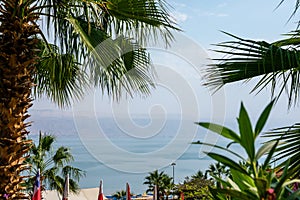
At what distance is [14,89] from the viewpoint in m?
3.61

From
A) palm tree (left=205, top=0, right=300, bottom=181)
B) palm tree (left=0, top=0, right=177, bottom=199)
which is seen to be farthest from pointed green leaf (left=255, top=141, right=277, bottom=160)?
palm tree (left=0, top=0, right=177, bottom=199)

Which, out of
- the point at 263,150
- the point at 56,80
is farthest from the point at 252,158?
the point at 56,80

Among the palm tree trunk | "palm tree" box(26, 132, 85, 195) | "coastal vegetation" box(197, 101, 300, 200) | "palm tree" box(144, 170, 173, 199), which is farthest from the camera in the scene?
"palm tree" box(144, 170, 173, 199)

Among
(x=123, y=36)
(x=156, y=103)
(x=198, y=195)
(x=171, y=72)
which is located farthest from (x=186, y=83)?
(x=198, y=195)

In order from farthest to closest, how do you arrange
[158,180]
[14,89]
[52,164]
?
[158,180]
[52,164]
[14,89]

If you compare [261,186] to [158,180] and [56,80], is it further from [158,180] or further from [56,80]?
[158,180]

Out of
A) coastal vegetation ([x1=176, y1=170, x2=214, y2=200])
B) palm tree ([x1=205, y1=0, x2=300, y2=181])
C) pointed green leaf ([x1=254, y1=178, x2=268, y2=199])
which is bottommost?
coastal vegetation ([x1=176, y1=170, x2=214, y2=200])

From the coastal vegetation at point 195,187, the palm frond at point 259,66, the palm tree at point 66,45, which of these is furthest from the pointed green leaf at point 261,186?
the palm tree at point 66,45

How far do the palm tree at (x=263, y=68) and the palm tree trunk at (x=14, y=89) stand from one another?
1645 mm

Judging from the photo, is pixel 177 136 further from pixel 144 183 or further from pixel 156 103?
pixel 144 183

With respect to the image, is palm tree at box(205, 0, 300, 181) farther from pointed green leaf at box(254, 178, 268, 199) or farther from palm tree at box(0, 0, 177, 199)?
pointed green leaf at box(254, 178, 268, 199)

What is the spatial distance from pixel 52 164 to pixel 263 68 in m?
8.82

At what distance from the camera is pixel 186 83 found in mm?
4965

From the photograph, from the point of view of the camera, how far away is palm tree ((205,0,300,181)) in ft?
9.03
